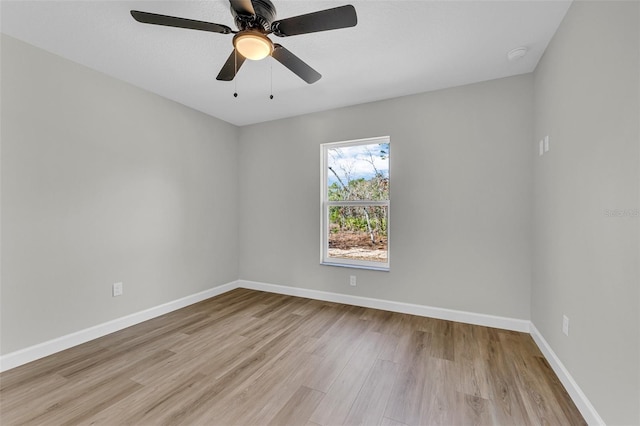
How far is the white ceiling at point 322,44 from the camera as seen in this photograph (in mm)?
1822

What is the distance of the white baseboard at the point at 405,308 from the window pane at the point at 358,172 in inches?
51.4

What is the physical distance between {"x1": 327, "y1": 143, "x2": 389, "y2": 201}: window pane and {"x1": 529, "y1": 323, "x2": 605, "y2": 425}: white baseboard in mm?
2028

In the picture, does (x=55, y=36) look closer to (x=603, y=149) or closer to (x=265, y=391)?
(x=265, y=391)

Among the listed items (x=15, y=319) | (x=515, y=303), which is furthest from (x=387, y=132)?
(x=15, y=319)

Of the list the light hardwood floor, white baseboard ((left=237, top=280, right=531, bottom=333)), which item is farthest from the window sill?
the light hardwood floor

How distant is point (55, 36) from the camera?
2115mm

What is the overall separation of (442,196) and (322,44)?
1982 millimetres

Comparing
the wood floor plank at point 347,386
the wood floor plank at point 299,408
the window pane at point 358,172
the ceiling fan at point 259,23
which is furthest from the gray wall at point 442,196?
the ceiling fan at point 259,23

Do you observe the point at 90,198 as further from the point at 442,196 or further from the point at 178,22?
the point at 442,196

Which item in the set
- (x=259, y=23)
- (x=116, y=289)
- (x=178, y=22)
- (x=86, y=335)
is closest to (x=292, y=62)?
(x=259, y=23)

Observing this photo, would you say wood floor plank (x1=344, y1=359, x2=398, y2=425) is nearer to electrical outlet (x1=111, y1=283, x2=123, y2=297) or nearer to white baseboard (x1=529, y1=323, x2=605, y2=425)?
white baseboard (x1=529, y1=323, x2=605, y2=425)

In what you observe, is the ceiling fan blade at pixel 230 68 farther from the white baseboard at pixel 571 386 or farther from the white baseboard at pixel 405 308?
the white baseboard at pixel 571 386

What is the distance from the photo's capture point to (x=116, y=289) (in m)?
2.80

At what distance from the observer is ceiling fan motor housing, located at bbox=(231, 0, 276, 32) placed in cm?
159
